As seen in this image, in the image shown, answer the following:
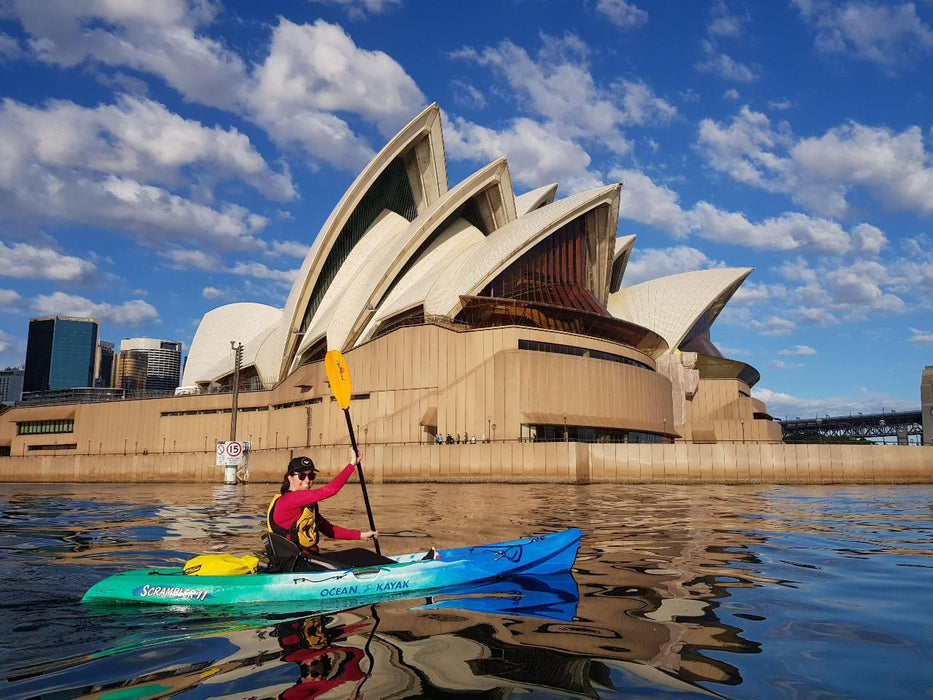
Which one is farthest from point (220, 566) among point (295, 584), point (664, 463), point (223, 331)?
point (223, 331)

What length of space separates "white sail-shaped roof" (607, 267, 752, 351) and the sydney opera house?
0.15m

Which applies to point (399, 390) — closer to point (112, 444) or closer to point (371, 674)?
point (112, 444)

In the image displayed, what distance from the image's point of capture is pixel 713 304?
59.7m

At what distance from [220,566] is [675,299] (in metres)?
53.7

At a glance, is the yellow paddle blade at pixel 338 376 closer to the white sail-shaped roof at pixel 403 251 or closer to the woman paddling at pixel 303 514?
the woman paddling at pixel 303 514

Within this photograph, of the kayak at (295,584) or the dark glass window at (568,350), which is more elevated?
the dark glass window at (568,350)

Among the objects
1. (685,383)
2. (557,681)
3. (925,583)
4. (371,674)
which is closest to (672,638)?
(557,681)

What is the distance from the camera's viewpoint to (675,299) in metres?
57.2

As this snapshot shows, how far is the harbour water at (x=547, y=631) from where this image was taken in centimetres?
471

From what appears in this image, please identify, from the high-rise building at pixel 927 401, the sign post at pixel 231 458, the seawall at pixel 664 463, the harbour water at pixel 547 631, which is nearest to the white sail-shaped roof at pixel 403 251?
the sign post at pixel 231 458

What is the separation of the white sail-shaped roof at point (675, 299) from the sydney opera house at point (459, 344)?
146 mm

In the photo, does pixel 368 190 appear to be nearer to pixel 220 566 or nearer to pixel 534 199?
pixel 534 199

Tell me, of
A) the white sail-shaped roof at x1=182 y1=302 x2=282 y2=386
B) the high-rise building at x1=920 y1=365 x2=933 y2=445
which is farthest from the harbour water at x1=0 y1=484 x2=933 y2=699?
the high-rise building at x1=920 y1=365 x2=933 y2=445

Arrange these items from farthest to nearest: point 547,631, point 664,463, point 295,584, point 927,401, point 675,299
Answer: point 927,401, point 675,299, point 664,463, point 295,584, point 547,631
